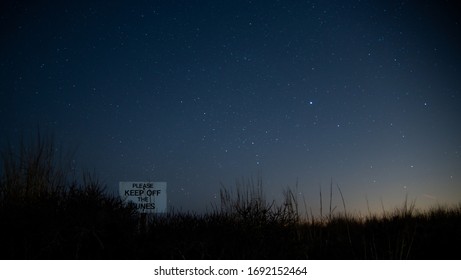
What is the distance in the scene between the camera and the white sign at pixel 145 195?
319 cm

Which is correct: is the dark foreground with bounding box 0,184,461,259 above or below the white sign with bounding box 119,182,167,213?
below

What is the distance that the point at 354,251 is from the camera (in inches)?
117

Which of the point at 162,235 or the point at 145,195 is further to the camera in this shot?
the point at 145,195

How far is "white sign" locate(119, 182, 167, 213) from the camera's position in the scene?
3.19m

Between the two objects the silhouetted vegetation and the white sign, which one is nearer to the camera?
the silhouetted vegetation

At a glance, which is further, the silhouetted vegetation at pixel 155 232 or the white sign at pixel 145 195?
the white sign at pixel 145 195

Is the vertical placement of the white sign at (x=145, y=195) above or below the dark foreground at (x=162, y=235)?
above

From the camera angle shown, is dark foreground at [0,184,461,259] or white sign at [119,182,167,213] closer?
dark foreground at [0,184,461,259]

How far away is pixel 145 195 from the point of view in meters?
3.27

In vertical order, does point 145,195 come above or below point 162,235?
above
